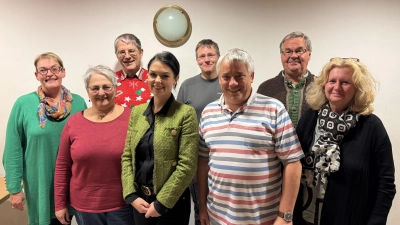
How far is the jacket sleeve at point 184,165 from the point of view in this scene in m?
1.35

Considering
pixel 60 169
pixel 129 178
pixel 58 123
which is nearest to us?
pixel 129 178

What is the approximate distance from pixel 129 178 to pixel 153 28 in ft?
4.82

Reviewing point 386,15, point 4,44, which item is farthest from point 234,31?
point 4,44

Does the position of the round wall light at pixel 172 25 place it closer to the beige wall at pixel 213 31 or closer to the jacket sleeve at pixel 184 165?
the beige wall at pixel 213 31

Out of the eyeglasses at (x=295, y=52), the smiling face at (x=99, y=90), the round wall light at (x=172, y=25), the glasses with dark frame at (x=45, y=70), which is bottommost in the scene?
the smiling face at (x=99, y=90)

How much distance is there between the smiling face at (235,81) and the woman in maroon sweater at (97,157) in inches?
24.9

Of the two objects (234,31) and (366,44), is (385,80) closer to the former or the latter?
(366,44)

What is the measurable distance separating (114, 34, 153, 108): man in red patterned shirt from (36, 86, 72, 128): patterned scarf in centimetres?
36

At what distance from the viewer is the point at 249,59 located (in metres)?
1.30

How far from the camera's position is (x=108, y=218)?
1.56 m

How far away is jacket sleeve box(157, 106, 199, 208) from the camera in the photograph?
1346 millimetres

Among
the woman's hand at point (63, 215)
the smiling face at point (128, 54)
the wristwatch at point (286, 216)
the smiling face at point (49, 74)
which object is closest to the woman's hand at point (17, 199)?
the woman's hand at point (63, 215)

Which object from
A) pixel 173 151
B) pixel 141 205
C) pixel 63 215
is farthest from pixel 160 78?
pixel 63 215

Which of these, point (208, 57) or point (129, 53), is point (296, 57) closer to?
point (208, 57)
